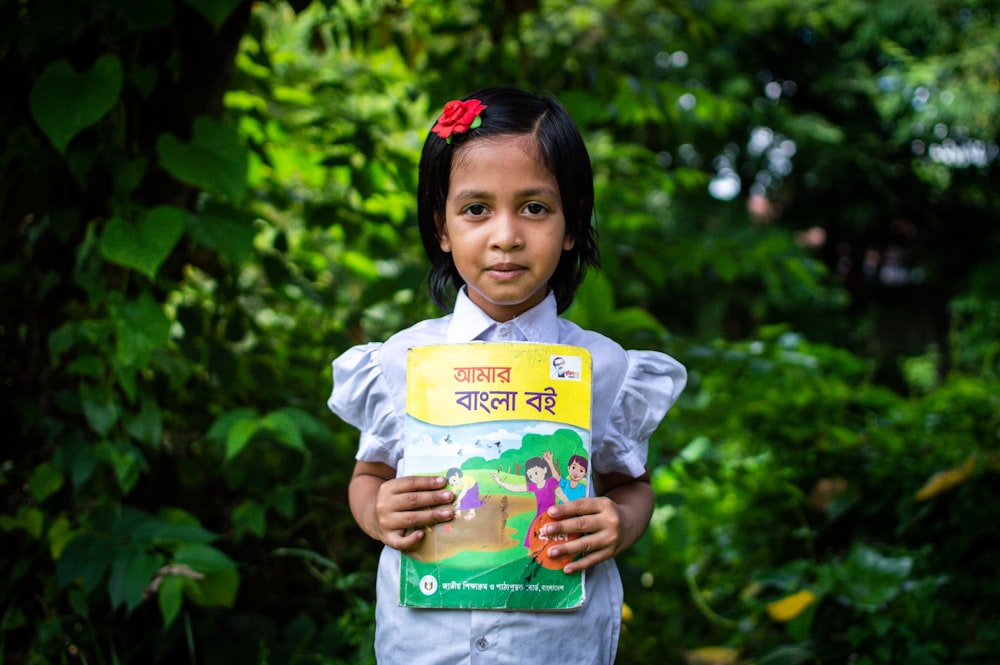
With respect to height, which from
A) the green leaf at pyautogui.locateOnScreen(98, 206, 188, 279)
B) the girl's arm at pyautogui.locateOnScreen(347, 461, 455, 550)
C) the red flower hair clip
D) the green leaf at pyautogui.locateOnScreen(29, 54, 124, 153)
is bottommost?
the girl's arm at pyautogui.locateOnScreen(347, 461, 455, 550)

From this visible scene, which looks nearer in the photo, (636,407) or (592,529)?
(592,529)

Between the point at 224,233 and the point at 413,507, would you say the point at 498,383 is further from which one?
the point at 224,233

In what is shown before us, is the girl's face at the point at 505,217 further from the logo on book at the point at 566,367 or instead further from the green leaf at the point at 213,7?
the green leaf at the point at 213,7

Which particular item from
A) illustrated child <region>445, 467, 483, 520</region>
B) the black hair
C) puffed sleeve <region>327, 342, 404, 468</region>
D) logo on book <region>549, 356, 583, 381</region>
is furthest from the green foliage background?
logo on book <region>549, 356, 583, 381</region>

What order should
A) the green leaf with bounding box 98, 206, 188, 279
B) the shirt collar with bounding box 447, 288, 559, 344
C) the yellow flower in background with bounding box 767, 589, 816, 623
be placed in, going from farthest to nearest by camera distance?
the yellow flower in background with bounding box 767, 589, 816, 623 → the green leaf with bounding box 98, 206, 188, 279 → the shirt collar with bounding box 447, 288, 559, 344

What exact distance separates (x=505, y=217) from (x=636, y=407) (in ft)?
1.14

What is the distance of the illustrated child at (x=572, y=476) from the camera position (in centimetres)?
111

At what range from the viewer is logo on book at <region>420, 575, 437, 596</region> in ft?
3.65

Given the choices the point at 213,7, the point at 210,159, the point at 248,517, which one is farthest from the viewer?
the point at 248,517

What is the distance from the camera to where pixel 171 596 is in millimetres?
1597

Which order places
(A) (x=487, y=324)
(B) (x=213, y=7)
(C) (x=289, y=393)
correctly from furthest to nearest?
1. (C) (x=289, y=393)
2. (B) (x=213, y=7)
3. (A) (x=487, y=324)

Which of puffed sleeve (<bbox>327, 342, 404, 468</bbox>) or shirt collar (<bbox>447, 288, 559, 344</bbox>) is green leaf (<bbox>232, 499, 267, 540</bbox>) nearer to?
puffed sleeve (<bbox>327, 342, 404, 468</bbox>)

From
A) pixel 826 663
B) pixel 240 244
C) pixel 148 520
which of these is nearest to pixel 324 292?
pixel 240 244

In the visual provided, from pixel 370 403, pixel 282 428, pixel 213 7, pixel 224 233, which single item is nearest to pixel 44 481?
pixel 282 428
